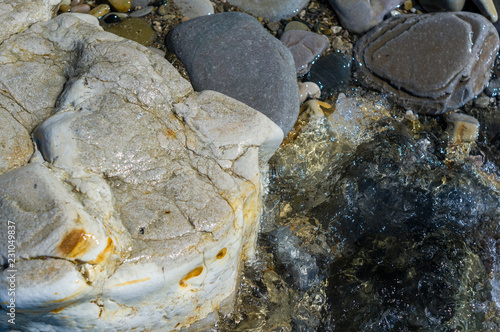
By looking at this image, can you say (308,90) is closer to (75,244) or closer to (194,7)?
(194,7)

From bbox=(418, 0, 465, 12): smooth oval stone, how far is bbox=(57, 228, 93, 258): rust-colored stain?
4.10 m

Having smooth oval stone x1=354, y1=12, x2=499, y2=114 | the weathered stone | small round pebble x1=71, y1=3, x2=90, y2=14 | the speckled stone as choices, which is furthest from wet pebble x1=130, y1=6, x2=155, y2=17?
smooth oval stone x1=354, y1=12, x2=499, y2=114

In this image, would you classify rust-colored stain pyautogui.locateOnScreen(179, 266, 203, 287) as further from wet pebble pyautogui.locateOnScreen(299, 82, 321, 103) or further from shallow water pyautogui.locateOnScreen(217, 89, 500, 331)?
wet pebble pyautogui.locateOnScreen(299, 82, 321, 103)

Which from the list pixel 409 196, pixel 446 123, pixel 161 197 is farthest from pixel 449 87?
pixel 161 197

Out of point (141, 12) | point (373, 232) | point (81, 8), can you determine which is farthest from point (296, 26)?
point (373, 232)

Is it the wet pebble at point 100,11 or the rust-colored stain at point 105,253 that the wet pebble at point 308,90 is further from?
the rust-colored stain at point 105,253

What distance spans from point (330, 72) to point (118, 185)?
2500mm

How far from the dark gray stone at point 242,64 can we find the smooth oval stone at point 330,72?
452mm

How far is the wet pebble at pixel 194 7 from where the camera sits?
416 centimetres

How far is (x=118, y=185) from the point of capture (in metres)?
2.49

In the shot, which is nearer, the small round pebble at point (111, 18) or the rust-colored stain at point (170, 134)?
the rust-colored stain at point (170, 134)

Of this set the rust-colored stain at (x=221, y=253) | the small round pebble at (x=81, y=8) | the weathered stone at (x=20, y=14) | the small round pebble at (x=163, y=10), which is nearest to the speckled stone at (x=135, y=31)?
the small round pebble at (x=163, y=10)

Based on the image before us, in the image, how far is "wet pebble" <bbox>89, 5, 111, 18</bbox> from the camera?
13.3 ft

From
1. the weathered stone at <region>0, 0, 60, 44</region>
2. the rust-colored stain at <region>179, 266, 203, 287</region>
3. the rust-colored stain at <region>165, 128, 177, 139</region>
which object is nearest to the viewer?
the rust-colored stain at <region>179, 266, 203, 287</region>
